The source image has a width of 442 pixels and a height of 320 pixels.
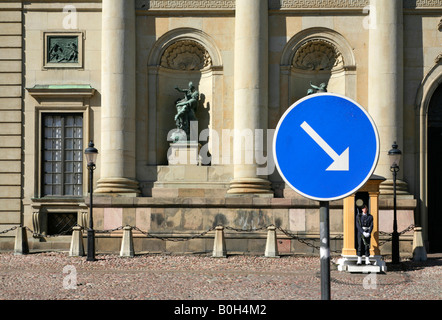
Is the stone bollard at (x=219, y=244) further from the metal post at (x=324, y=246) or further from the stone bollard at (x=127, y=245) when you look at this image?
the metal post at (x=324, y=246)

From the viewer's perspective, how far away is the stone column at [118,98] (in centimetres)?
2703

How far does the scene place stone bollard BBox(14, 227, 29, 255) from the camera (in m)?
25.6

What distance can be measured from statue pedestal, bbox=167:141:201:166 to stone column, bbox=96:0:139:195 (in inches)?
58.8

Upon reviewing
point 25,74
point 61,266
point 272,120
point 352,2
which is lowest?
point 61,266

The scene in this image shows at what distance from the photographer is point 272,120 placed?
2739 cm

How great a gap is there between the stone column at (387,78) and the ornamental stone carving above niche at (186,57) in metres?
6.25

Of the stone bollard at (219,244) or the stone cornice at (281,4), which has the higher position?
the stone cornice at (281,4)

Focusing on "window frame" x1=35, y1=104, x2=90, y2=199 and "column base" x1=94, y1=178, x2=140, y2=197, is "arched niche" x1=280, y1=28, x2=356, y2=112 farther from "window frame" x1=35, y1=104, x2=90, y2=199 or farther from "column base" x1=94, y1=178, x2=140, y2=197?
"window frame" x1=35, y1=104, x2=90, y2=199

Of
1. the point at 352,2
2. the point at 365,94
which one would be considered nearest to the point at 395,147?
the point at 365,94

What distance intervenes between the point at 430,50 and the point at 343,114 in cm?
2339

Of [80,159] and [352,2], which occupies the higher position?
[352,2]

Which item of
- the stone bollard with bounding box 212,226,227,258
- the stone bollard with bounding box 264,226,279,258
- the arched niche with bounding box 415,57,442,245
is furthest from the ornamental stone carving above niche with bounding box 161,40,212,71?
the arched niche with bounding box 415,57,442,245

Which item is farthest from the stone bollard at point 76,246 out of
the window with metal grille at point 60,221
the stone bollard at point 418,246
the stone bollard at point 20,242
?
the stone bollard at point 418,246
